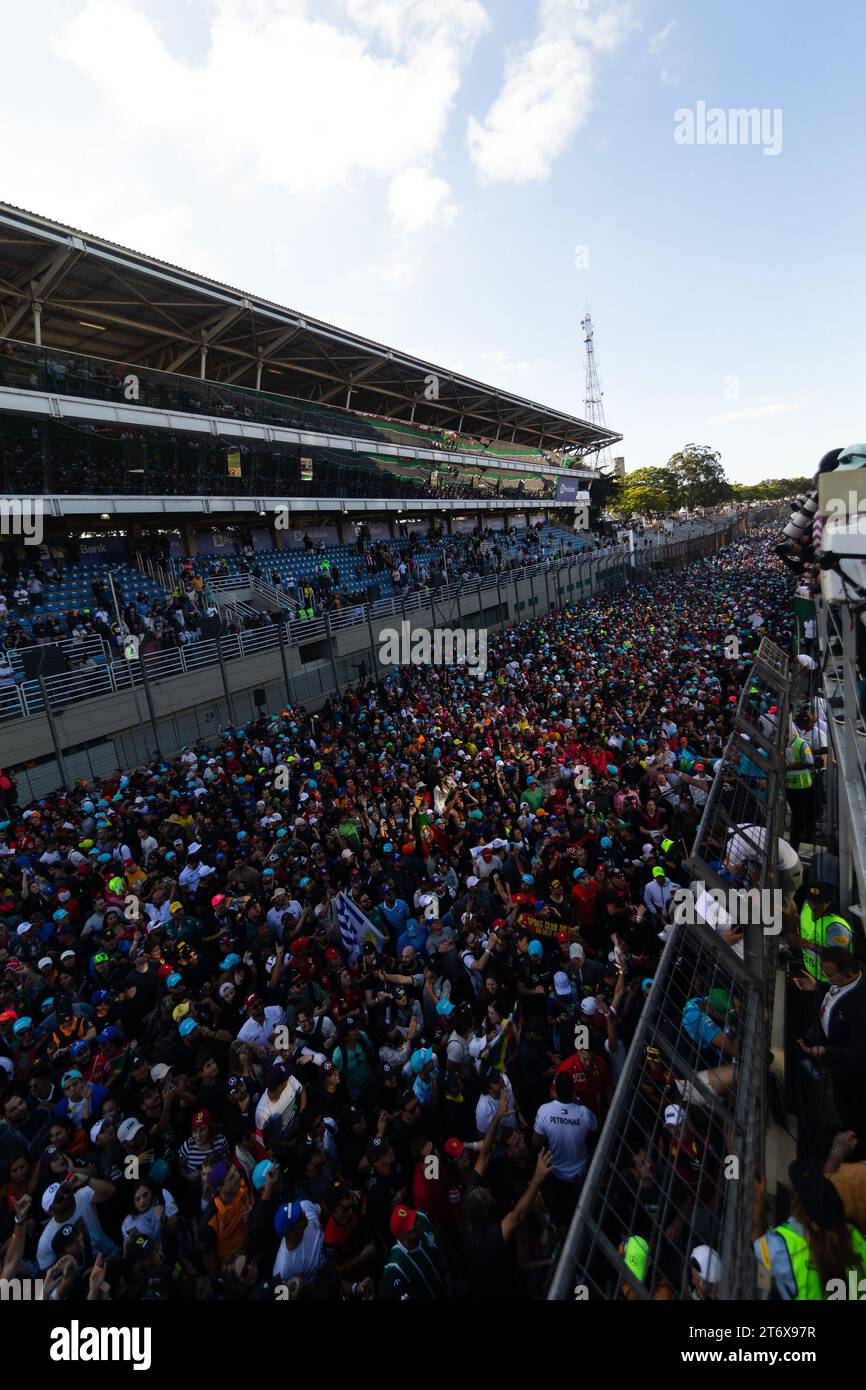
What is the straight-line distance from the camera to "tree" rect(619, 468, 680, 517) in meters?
75.2

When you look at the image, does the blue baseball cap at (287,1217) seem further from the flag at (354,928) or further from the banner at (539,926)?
the banner at (539,926)

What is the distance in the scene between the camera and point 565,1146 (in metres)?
3.63

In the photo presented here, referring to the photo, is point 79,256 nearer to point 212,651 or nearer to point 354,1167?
point 212,651

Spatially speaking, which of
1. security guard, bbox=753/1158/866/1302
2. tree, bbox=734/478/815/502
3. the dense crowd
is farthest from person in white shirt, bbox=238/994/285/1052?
tree, bbox=734/478/815/502

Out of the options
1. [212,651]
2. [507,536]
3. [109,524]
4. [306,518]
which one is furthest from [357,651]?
[507,536]

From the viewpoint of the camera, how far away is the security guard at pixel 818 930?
439 cm

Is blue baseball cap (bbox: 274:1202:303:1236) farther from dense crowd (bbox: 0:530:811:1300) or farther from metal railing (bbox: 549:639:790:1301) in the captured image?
metal railing (bbox: 549:639:790:1301)

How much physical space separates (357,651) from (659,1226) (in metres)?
18.1

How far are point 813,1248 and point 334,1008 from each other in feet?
12.9

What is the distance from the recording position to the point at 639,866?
660 centimetres

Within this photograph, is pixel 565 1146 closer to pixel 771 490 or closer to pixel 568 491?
pixel 568 491

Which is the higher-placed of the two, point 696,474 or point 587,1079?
point 696,474

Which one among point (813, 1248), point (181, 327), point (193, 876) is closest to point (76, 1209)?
point (813, 1248)

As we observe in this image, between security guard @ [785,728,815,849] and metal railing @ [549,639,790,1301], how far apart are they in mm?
3576
